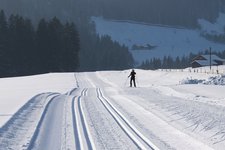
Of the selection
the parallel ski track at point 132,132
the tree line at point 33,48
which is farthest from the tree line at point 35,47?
the parallel ski track at point 132,132

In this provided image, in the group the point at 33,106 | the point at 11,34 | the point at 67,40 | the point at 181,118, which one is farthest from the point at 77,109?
the point at 67,40

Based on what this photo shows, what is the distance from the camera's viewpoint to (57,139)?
37.1 feet

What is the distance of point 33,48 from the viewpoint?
76.8 meters

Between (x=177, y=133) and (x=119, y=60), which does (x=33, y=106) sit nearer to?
(x=177, y=133)

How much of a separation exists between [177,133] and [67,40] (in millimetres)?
72609

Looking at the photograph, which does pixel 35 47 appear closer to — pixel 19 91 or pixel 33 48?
pixel 33 48

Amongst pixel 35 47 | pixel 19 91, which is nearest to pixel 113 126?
pixel 19 91

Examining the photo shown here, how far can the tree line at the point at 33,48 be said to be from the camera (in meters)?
73.6

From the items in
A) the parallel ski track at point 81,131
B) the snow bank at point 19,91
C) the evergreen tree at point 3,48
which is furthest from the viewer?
the evergreen tree at point 3,48

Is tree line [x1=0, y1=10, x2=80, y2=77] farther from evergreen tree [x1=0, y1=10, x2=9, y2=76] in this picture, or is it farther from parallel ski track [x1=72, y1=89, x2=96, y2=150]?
parallel ski track [x1=72, y1=89, x2=96, y2=150]

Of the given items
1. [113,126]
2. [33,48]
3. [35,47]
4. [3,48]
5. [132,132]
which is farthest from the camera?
[35,47]

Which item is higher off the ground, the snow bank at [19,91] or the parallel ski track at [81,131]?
the snow bank at [19,91]

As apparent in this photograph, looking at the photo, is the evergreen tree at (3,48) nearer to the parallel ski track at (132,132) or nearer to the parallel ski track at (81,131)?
the parallel ski track at (81,131)

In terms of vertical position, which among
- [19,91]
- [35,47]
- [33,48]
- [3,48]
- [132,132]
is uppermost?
[35,47]
